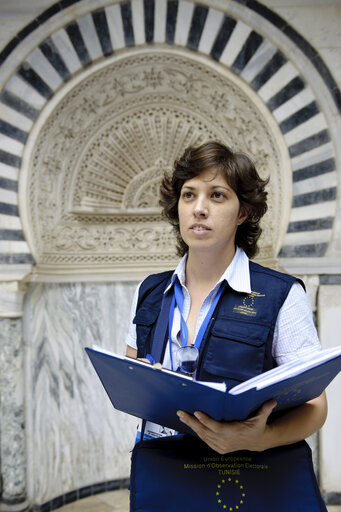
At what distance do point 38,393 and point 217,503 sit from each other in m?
1.80

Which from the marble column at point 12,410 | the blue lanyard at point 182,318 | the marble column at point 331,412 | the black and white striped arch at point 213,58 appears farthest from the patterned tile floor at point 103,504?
the blue lanyard at point 182,318

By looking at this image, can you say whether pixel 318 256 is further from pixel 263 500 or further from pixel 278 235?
pixel 263 500

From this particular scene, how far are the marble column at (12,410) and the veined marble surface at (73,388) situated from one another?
0.26 ft

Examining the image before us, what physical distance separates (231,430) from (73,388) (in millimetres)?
1967

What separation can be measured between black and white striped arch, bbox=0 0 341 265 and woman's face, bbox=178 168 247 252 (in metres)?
1.29

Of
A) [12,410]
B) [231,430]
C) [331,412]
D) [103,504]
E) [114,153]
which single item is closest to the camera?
[231,430]

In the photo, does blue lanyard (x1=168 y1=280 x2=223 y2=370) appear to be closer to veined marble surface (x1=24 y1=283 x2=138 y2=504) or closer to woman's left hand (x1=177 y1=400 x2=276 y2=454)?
woman's left hand (x1=177 y1=400 x2=276 y2=454)

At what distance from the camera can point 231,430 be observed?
2.51 ft

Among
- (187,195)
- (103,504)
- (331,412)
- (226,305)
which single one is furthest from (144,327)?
(103,504)

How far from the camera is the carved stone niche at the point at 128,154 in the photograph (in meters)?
2.30

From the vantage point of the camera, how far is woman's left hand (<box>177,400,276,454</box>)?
0.76 meters

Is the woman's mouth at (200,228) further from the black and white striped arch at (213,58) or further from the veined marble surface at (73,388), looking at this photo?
the veined marble surface at (73,388)

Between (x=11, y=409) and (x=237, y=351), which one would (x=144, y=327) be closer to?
(x=237, y=351)

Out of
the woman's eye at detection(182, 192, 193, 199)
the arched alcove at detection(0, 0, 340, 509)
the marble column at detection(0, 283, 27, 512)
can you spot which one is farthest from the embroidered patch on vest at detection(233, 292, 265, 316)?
the marble column at detection(0, 283, 27, 512)
